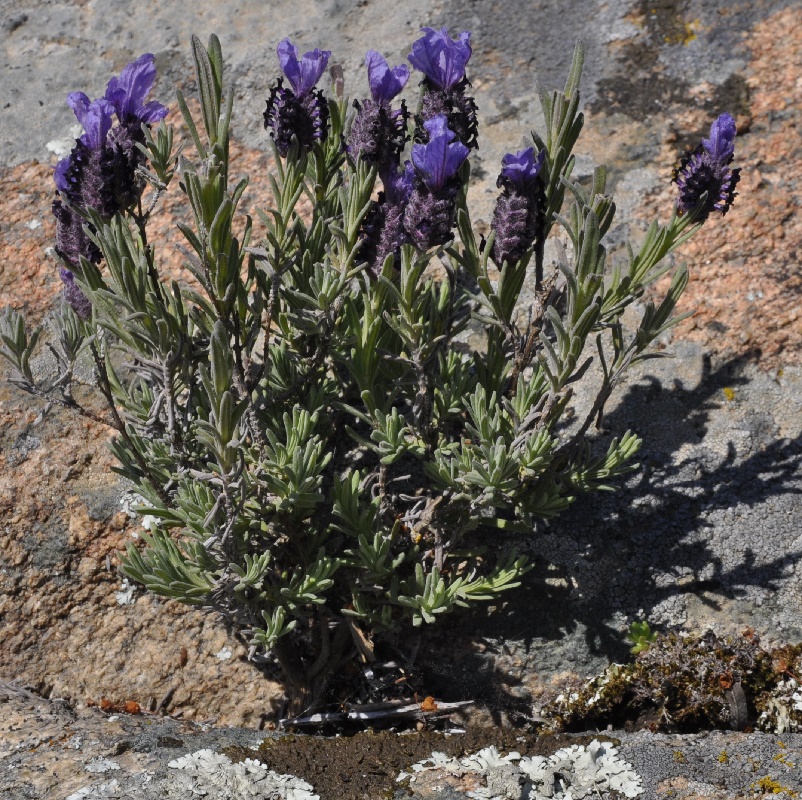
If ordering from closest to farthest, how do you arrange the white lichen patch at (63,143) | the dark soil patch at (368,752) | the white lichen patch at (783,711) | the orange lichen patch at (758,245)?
the dark soil patch at (368,752) → the white lichen patch at (783,711) → the orange lichen patch at (758,245) → the white lichen patch at (63,143)

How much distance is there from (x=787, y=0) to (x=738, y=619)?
2.55 meters

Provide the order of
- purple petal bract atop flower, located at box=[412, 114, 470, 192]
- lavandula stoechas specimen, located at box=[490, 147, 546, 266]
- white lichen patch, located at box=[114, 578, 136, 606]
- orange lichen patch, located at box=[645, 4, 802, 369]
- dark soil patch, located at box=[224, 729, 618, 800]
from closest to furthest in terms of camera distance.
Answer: purple petal bract atop flower, located at box=[412, 114, 470, 192] < lavandula stoechas specimen, located at box=[490, 147, 546, 266] < dark soil patch, located at box=[224, 729, 618, 800] < white lichen patch, located at box=[114, 578, 136, 606] < orange lichen patch, located at box=[645, 4, 802, 369]

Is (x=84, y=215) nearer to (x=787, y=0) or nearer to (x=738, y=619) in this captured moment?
(x=738, y=619)

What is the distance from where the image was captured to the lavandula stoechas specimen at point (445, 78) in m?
1.93

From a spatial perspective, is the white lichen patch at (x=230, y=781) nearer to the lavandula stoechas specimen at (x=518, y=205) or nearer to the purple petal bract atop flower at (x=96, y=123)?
the lavandula stoechas specimen at (x=518, y=205)

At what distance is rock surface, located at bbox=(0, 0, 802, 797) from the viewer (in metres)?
2.54

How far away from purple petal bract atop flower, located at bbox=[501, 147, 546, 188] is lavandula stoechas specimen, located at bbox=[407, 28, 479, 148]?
160mm

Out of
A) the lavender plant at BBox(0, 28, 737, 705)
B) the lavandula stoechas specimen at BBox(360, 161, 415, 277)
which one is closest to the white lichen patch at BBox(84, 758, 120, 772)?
the lavender plant at BBox(0, 28, 737, 705)

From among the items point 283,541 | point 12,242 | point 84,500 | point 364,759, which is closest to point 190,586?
point 283,541

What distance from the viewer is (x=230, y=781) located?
1.98m

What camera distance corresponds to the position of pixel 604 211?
1985 millimetres

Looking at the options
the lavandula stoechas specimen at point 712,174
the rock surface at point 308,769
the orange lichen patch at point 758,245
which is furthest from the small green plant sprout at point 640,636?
the lavandula stoechas specimen at point 712,174

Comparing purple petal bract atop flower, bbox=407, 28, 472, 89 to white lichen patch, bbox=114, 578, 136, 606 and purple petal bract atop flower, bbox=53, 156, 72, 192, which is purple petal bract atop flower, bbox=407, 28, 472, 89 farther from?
white lichen patch, bbox=114, 578, 136, 606

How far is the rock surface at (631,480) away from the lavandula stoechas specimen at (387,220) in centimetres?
103
